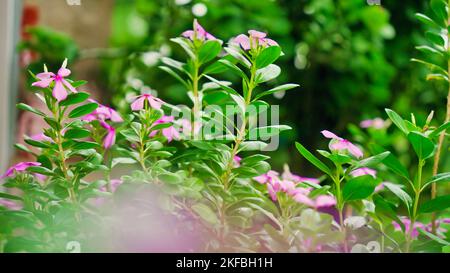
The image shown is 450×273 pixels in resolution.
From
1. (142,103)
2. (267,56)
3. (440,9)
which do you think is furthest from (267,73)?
(440,9)

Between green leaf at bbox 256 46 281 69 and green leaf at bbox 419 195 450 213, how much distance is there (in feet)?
0.77

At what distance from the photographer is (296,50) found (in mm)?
1869

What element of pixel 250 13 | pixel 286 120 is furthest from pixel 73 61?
pixel 286 120

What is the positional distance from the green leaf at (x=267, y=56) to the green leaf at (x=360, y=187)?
0.51 feet

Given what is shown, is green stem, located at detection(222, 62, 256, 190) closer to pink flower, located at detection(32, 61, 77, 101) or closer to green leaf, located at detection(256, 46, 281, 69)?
green leaf, located at detection(256, 46, 281, 69)

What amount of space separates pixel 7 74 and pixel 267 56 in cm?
115

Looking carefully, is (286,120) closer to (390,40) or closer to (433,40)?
(390,40)

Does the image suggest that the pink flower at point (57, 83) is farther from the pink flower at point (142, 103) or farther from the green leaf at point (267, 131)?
the green leaf at point (267, 131)

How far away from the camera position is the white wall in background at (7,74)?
4.53 ft

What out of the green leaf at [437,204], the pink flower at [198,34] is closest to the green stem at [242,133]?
the pink flower at [198,34]

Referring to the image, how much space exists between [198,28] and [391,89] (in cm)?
150

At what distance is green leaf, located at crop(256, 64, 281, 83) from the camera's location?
0.64 metres

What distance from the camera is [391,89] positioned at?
2084mm

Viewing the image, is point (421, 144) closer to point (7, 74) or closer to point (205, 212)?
point (205, 212)
